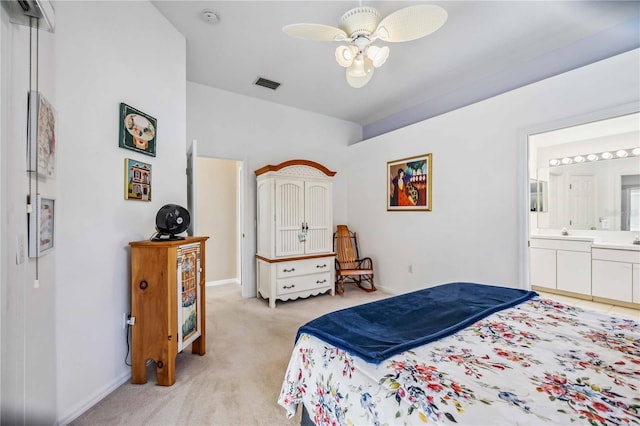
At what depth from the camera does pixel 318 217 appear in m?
4.00

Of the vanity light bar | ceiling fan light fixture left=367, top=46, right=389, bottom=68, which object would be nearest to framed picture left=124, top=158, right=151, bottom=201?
ceiling fan light fixture left=367, top=46, right=389, bottom=68

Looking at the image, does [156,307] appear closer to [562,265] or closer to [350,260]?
[350,260]

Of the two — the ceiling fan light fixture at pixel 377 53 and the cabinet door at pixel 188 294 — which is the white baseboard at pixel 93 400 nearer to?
the cabinet door at pixel 188 294

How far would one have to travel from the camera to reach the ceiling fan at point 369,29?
65.9 inches

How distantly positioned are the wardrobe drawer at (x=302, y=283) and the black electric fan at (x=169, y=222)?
1769 mm

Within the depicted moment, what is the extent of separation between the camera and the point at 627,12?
7.46ft

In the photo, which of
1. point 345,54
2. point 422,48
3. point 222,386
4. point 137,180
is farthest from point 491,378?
point 422,48

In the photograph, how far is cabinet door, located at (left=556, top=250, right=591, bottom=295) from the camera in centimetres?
364

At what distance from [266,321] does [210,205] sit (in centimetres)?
242

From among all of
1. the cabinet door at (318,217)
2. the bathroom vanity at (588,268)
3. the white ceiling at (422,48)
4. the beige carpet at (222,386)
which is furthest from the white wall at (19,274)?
the bathroom vanity at (588,268)

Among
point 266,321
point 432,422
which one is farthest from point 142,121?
point 432,422

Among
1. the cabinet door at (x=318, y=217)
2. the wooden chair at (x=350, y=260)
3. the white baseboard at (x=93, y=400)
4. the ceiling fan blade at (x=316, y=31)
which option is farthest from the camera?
the wooden chair at (x=350, y=260)

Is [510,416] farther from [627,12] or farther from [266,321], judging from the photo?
[627,12]

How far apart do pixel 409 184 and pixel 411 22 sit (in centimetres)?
243
